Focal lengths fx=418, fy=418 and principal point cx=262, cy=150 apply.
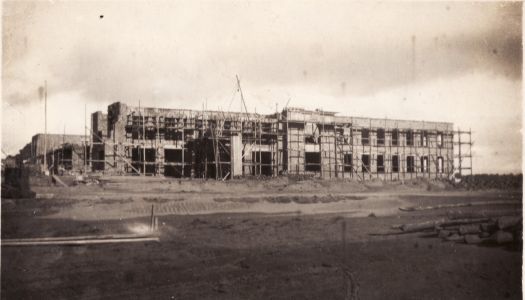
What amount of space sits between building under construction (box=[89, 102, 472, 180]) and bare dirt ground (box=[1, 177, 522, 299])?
50.2 ft

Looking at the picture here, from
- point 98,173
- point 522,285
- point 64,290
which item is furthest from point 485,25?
point 98,173

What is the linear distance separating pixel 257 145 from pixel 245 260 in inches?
1005

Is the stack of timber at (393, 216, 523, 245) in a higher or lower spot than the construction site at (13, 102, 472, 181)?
lower

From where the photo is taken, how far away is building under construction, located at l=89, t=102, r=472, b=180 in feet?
105

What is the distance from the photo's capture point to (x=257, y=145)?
114 feet

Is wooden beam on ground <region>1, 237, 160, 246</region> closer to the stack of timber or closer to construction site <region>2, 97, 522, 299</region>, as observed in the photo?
construction site <region>2, 97, 522, 299</region>

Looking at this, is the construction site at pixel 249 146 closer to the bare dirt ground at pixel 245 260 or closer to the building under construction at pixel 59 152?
the building under construction at pixel 59 152

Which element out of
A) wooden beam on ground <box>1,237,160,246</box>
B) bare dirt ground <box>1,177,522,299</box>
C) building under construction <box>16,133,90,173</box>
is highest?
building under construction <box>16,133,90,173</box>

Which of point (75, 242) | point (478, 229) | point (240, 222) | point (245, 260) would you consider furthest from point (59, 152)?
point (478, 229)

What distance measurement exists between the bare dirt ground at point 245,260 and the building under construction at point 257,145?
50.2 ft

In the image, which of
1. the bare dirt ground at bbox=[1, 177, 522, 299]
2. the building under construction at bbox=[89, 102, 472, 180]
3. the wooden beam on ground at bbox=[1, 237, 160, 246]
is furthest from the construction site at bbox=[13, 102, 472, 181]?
the wooden beam on ground at bbox=[1, 237, 160, 246]

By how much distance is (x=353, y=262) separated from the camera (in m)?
9.38

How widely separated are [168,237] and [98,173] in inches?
729

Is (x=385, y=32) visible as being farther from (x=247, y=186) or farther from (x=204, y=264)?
(x=247, y=186)
